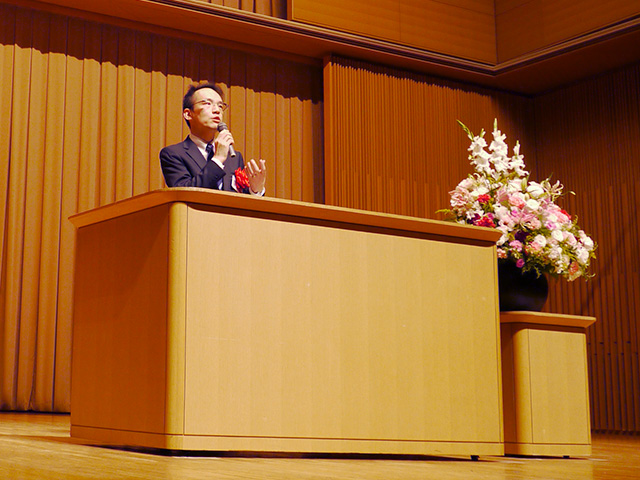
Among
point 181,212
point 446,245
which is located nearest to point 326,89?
point 446,245

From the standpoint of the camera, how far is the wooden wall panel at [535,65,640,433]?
21.4 ft

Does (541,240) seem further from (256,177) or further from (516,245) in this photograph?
(256,177)

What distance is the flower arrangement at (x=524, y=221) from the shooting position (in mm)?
3391

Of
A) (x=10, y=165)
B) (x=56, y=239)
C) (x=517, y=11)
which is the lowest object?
(x=56, y=239)

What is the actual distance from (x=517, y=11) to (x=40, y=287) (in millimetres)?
4250

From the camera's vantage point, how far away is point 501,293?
3393mm

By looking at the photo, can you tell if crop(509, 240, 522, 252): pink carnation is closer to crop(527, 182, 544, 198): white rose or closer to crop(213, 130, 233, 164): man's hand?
crop(527, 182, 544, 198): white rose

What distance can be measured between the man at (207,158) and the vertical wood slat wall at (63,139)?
9.39 ft

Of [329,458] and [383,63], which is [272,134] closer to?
[383,63]

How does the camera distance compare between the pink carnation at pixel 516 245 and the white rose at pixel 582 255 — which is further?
the white rose at pixel 582 255

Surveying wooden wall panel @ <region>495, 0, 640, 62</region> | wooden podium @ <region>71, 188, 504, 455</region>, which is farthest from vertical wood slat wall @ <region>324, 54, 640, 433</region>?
wooden podium @ <region>71, 188, 504, 455</region>

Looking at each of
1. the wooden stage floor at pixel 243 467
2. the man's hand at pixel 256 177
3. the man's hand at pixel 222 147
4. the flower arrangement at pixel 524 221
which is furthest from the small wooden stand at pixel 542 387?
the man's hand at pixel 222 147

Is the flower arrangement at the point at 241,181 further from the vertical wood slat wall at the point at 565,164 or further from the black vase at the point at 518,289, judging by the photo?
the vertical wood slat wall at the point at 565,164

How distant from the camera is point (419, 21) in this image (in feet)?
22.1
